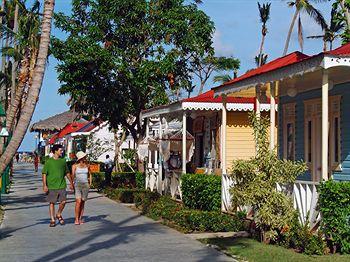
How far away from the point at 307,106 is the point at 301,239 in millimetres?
6697

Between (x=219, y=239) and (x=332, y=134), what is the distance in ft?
15.5

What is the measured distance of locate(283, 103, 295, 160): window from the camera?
18.3 metres

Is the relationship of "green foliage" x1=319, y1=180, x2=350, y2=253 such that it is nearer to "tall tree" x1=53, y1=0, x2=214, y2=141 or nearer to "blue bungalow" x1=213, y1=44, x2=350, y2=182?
"blue bungalow" x1=213, y1=44, x2=350, y2=182

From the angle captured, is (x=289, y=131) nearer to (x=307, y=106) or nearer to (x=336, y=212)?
(x=307, y=106)

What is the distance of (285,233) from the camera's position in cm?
1182

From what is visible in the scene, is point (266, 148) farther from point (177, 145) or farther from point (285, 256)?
point (177, 145)

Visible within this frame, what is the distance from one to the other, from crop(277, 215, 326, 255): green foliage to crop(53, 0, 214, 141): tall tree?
50.2 feet

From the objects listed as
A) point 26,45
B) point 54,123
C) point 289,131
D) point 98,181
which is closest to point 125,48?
point 26,45

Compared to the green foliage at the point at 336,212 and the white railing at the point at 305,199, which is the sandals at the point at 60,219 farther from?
the green foliage at the point at 336,212

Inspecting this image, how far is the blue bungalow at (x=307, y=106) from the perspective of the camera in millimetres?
13203

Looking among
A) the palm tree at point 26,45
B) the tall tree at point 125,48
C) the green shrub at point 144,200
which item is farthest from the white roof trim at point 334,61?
the tall tree at point 125,48

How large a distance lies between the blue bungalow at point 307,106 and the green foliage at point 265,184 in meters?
1.30

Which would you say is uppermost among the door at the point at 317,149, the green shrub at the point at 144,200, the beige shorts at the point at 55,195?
the door at the point at 317,149

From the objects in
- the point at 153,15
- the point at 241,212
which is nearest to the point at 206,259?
the point at 241,212
